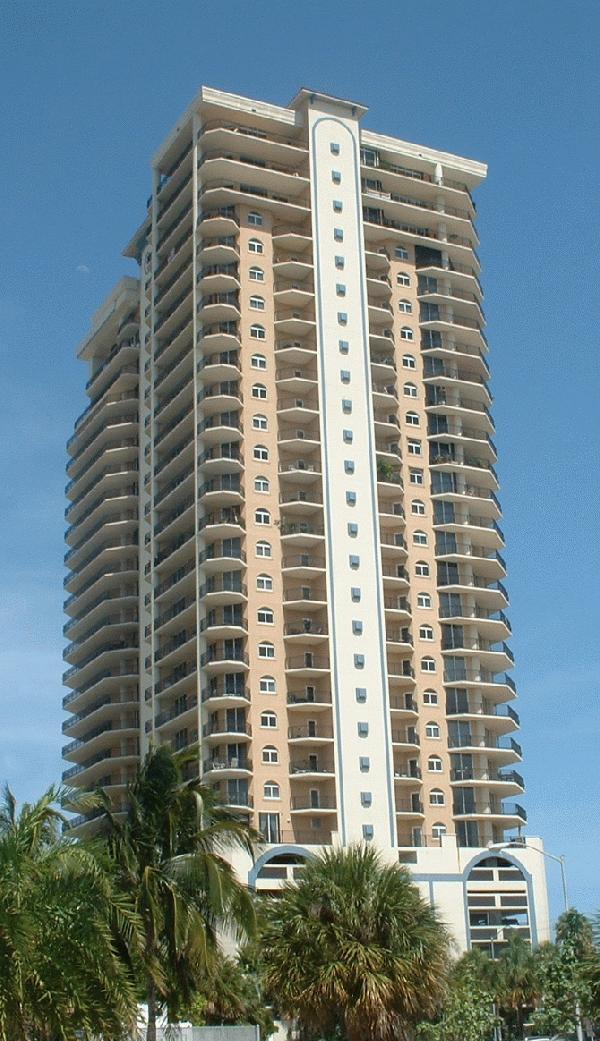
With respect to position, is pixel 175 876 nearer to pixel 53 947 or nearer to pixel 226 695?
pixel 53 947

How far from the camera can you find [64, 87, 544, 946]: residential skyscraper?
304 feet

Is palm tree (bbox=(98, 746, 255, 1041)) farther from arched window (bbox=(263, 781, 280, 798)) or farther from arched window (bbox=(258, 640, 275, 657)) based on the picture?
arched window (bbox=(258, 640, 275, 657))

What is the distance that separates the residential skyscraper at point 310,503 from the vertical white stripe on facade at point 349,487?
15cm

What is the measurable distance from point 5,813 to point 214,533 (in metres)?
63.7

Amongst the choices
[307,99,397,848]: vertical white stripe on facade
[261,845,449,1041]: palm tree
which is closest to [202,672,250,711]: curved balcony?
[307,99,397,848]: vertical white stripe on facade

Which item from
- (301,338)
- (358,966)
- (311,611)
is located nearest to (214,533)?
(311,611)

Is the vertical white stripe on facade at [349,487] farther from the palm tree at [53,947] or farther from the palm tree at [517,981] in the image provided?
the palm tree at [53,947]

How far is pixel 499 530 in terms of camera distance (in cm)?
10738

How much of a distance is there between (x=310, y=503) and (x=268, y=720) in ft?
47.2

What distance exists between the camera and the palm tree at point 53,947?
26.5 metres

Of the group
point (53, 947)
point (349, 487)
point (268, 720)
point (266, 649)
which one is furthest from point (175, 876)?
point (349, 487)

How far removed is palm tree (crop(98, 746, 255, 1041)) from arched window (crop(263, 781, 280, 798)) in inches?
1935

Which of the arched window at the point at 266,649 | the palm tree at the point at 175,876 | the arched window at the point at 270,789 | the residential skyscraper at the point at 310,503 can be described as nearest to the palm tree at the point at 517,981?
the residential skyscraper at the point at 310,503

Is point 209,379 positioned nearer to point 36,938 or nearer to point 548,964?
point 548,964
